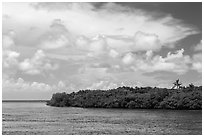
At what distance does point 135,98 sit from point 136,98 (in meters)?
0.22

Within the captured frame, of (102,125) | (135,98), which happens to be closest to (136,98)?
(135,98)

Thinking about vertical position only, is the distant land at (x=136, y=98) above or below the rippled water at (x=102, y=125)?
above

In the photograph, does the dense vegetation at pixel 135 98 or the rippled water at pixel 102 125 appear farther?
the dense vegetation at pixel 135 98

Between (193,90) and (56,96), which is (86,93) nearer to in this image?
(56,96)

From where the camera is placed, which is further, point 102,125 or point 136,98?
point 136,98

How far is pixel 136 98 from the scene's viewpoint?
196ft

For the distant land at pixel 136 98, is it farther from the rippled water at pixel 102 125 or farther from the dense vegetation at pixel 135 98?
the rippled water at pixel 102 125

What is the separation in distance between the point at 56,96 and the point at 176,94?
2587 centimetres

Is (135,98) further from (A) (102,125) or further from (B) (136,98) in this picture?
(A) (102,125)

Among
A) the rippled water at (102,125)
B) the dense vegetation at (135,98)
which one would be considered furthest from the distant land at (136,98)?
the rippled water at (102,125)

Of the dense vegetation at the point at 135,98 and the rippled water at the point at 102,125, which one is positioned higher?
the dense vegetation at the point at 135,98

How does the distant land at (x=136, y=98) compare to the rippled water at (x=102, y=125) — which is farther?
the distant land at (x=136, y=98)

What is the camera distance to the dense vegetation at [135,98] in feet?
176

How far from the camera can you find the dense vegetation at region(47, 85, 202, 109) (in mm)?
53531
